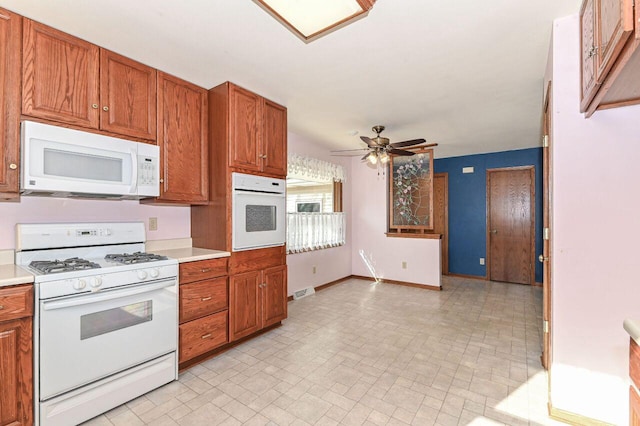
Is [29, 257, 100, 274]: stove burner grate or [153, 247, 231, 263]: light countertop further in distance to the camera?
[153, 247, 231, 263]: light countertop

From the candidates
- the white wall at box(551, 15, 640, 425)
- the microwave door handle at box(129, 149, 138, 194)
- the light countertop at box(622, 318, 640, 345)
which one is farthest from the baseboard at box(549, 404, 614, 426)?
the microwave door handle at box(129, 149, 138, 194)

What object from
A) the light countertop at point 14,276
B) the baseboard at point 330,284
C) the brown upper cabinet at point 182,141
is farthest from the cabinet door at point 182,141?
the baseboard at point 330,284

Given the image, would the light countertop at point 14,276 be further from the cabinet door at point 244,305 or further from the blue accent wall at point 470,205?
the blue accent wall at point 470,205

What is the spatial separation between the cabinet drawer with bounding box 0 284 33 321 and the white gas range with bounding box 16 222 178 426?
36 mm

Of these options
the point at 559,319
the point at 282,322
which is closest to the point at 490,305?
the point at 559,319

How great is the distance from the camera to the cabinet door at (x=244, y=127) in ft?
8.93

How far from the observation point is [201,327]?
246 centimetres

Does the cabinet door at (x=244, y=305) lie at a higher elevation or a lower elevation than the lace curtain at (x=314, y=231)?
lower

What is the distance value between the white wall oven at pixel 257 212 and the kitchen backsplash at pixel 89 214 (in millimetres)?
659

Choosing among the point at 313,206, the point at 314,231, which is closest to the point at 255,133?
the point at 314,231

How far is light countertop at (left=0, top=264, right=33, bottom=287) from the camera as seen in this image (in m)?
1.54

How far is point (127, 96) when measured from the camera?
2.25 meters

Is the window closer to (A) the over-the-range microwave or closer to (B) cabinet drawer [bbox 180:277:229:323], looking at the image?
(B) cabinet drawer [bbox 180:277:229:323]

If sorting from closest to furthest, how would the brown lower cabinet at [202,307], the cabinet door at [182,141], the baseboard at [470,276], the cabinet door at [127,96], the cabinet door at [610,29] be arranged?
1. the cabinet door at [610,29]
2. the cabinet door at [127,96]
3. the brown lower cabinet at [202,307]
4. the cabinet door at [182,141]
5. the baseboard at [470,276]
